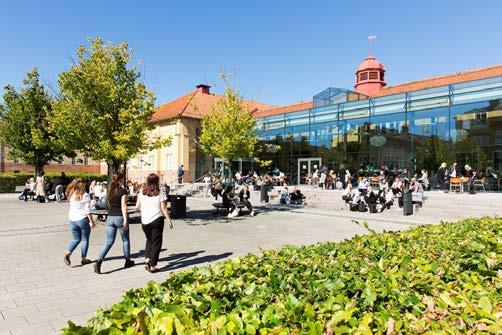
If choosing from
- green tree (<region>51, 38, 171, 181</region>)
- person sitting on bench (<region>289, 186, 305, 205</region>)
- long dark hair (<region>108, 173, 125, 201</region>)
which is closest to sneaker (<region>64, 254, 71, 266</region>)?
long dark hair (<region>108, 173, 125, 201</region>)

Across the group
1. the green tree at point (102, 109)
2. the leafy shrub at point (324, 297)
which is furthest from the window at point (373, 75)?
the leafy shrub at point (324, 297)

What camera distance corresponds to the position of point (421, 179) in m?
22.5

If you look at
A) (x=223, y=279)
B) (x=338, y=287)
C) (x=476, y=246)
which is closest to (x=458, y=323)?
(x=338, y=287)

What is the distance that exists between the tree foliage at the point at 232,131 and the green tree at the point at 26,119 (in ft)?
49.2

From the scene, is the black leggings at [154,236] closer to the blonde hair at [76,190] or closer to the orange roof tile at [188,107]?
the blonde hair at [76,190]

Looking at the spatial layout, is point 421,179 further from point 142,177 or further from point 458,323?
point 142,177

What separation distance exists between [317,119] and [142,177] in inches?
856

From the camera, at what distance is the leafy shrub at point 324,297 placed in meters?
2.08

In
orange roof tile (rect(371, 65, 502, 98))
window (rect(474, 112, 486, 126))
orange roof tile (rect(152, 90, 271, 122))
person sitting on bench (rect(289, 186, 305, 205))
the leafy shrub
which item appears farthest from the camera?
orange roof tile (rect(152, 90, 271, 122))

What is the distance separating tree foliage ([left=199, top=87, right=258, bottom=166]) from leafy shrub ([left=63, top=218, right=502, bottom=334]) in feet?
50.1

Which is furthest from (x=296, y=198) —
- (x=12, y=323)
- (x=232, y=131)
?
(x=12, y=323)

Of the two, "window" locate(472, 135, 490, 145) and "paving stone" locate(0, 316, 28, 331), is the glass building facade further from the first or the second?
"paving stone" locate(0, 316, 28, 331)

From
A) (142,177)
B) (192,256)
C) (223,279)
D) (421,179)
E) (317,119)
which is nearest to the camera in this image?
(223,279)

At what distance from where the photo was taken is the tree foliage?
18.9 meters
